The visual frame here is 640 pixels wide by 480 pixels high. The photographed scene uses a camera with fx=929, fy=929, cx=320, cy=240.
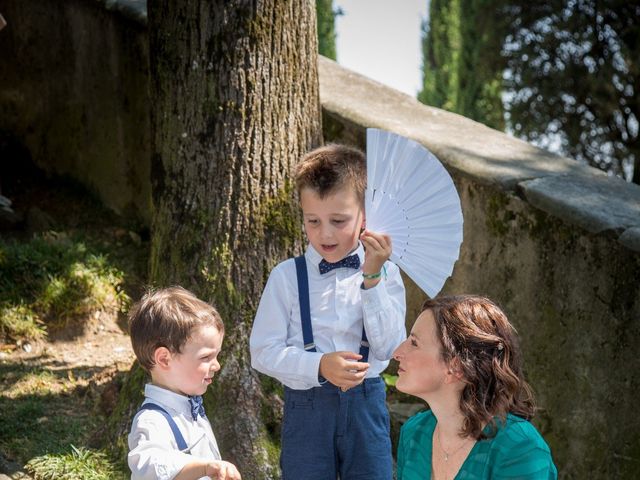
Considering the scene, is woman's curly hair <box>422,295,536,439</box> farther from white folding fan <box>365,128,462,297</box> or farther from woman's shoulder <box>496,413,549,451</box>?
white folding fan <box>365,128,462,297</box>

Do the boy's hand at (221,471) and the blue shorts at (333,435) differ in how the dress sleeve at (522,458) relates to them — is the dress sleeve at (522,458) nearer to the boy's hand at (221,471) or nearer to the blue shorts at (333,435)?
the blue shorts at (333,435)

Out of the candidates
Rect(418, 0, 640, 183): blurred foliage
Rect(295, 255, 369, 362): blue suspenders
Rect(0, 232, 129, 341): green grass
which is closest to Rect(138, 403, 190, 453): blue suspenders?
Rect(295, 255, 369, 362): blue suspenders

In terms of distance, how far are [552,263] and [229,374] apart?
5.34 feet

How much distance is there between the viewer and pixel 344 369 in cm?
285

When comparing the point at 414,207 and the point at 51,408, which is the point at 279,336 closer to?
the point at 414,207

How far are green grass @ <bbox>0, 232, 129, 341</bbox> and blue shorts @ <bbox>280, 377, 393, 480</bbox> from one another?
257 centimetres

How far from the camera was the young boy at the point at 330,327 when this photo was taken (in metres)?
3.01

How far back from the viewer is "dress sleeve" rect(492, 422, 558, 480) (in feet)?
8.36

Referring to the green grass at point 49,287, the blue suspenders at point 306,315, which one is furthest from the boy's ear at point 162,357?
the green grass at point 49,287

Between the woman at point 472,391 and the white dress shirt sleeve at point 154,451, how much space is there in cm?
68

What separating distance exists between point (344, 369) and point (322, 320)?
0.26m

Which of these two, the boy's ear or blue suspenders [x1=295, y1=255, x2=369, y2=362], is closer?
the boy's ear

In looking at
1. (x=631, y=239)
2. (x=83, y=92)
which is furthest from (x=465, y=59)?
(x=631, y=239)

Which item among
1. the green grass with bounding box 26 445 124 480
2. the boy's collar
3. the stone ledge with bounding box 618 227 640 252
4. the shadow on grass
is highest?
the stone ledge with bounding box 618 227 640 252
